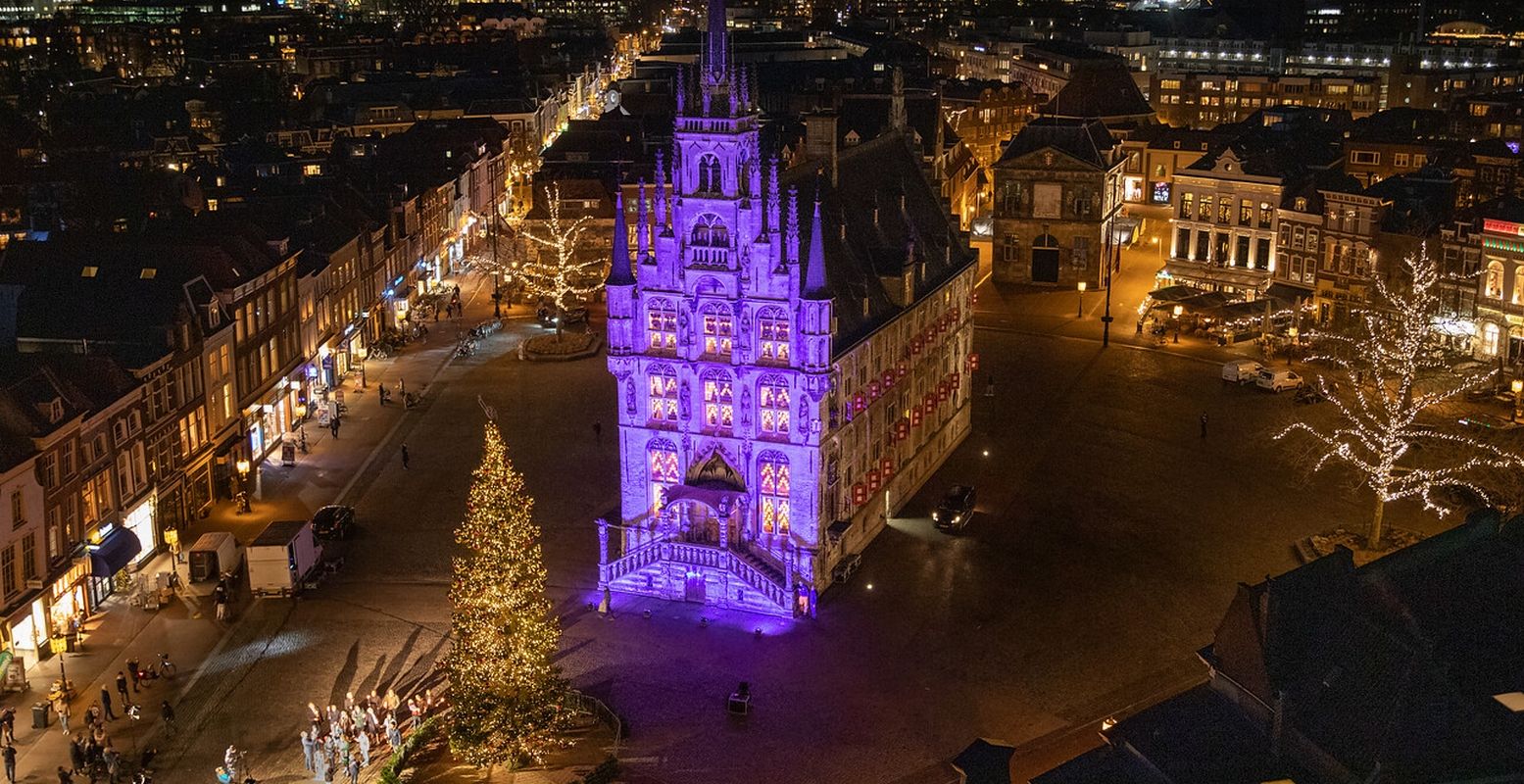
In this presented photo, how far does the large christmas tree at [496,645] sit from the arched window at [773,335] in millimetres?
16615

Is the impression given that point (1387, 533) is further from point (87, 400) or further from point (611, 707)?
point (87, 400)

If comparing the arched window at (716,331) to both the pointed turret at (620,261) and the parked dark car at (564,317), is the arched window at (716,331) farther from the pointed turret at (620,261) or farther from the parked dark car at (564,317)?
the parked dark car at (564,317)

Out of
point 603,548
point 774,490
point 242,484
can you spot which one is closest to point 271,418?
point 242,484

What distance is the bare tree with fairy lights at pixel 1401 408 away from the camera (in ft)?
235

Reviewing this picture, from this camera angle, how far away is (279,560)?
216 ft

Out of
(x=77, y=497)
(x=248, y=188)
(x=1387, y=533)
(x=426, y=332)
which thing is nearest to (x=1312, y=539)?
(x=1387, y=533)

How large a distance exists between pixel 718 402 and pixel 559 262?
5781 centimetres

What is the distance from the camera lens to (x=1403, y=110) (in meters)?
149

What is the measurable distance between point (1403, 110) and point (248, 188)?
347 ft

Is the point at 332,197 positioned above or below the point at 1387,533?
above

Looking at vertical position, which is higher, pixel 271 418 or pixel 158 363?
pixel 158 363

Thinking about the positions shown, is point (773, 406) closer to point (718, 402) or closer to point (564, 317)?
point (718, 402)

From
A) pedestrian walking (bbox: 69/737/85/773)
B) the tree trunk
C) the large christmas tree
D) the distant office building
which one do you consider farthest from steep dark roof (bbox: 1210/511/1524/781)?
the distant office building

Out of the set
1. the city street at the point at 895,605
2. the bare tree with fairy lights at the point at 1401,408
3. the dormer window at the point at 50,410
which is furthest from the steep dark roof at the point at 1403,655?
the dormer window at the point at 50,410
